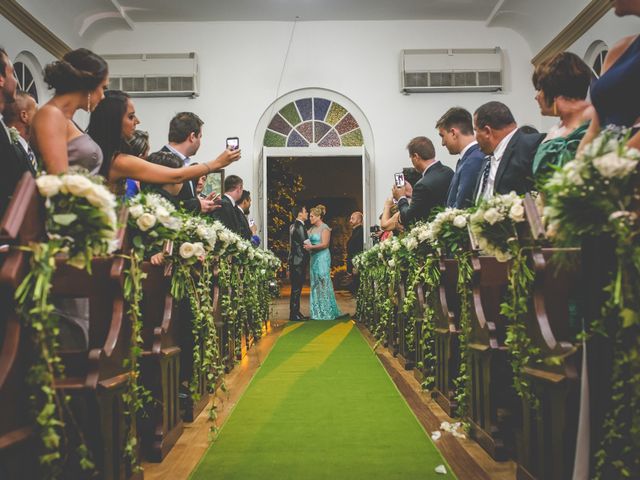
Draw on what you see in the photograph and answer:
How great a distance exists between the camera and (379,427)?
10.6ft

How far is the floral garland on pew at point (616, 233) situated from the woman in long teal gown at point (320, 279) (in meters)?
7.52

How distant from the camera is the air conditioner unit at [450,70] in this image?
11.0 m

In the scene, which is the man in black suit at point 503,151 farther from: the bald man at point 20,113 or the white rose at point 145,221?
the bald man at point 20,113

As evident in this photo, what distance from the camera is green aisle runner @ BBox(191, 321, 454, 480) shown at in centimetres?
258

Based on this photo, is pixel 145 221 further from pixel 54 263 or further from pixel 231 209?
pixel 231 209

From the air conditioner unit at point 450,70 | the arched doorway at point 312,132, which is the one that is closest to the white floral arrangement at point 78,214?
the arched doorway at point 312,132

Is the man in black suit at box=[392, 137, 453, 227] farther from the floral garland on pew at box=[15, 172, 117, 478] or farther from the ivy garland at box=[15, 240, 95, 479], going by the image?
the ivy garland at box=[15, 240, 95, 479]

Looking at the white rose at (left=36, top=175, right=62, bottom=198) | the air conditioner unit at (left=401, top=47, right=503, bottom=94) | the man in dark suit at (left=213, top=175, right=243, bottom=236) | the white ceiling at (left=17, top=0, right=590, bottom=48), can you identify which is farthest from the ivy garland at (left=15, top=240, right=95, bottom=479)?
the air conditioner unit at (left=401, top=47, right=503, bottom=94)

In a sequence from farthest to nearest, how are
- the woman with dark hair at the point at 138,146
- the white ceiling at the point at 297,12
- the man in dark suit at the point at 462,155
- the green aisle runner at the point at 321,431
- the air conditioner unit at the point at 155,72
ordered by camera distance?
the air conditioner unit at the point at 155,72 → the white ceiling at the point at 297,12 → the man in dark suit at the point at 462,155 → the woman with dark hair at the point at 138,146 → the green aisle runner at the point at 321,431

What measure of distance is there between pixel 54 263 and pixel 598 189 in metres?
1.54

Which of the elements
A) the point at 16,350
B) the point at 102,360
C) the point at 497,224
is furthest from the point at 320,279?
the point at 16,350

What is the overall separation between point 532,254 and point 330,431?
157 centimetres

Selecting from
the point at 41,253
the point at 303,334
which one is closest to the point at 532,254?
the point at 41,253

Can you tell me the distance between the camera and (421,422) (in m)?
3.31
